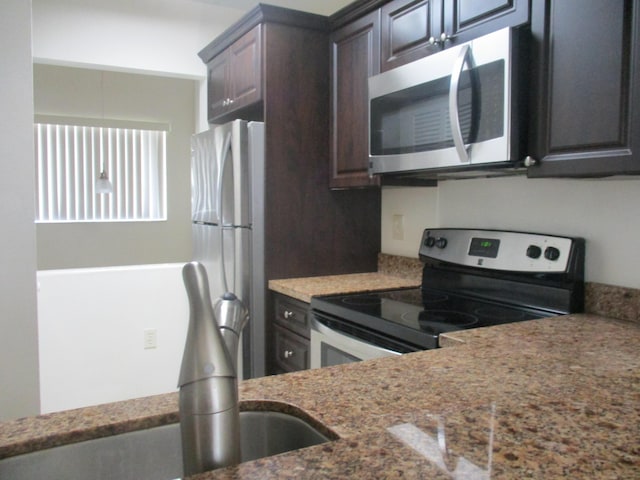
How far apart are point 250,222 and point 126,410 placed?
1.66m

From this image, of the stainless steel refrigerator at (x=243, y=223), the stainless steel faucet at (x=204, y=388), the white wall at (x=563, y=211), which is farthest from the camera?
the stainless steel refrigerator at (x=243, y=223)

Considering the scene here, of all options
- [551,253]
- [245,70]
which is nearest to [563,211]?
[551,253]

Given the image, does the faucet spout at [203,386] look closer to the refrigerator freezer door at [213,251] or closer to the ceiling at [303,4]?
the refrigerator freezer door at [213,251]

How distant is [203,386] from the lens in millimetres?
556

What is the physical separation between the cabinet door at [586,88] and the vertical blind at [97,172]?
→ 4.18 m

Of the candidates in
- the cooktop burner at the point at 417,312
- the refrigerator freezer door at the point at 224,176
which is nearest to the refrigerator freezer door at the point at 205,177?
the refrigerator freezer door at the point at 224,176

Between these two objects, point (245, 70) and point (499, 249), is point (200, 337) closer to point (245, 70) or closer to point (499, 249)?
point (499, 249)

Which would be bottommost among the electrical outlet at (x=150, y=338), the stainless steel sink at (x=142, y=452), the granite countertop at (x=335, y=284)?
the electrical outlet at (x=150, y=338)

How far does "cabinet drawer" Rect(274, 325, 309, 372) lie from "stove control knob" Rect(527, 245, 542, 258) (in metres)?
0.97

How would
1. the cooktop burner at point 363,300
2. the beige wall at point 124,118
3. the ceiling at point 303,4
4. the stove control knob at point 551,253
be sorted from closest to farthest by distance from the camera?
the stove control knob at point 551,253 < the cooktop burner at point 363,300 < the ceiling at point 303,4 < the beige wall at point 124,118

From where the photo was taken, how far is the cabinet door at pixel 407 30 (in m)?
1.83

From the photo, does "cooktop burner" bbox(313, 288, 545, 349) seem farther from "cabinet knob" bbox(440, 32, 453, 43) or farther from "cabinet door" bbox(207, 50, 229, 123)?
"cabinet door" bbox(207, 50, 229, 123)

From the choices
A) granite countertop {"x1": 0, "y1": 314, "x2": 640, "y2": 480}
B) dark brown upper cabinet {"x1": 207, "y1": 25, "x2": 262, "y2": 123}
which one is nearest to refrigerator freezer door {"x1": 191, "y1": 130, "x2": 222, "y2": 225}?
dark brown upper cabinet {"x1": 207, "y1": 25, "x2": 262, "y2": 123}

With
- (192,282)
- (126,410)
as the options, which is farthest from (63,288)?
(192,282)
